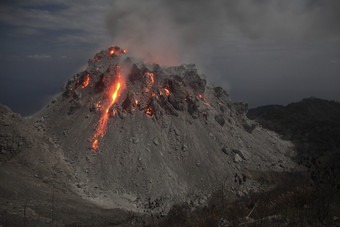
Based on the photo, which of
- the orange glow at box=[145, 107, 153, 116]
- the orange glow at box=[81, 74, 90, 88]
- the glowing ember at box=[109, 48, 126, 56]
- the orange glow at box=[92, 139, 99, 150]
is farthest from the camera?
the glowing ember at box=[109, 48, 126, 56]

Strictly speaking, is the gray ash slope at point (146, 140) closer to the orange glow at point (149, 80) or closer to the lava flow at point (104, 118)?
the orange glow at point (149, 80)

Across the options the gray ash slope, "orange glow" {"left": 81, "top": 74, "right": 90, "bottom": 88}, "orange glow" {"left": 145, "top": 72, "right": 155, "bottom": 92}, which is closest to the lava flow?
the gray ash slope

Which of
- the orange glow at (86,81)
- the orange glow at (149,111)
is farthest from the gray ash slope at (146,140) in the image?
the orange glow at (149,111)

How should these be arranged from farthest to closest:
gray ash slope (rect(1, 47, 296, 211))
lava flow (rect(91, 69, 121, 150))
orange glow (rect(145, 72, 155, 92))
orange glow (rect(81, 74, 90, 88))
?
1. orange glow (rect(81, 74, 90, 88))
2. orange glow (rect(145, 72, 155, 92))
3. lava flow (rect(91, 69, 121, 150))
4. gray ash slope (rect(1, 47, 296, 211))

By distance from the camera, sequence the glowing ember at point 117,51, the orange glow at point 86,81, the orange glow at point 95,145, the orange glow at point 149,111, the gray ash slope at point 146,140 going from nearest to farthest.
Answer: the gray ash slope at point 146,140 < the orange glow at point 95,145 < the orange glow at point 149,111 < the orange glow at point 86,81 < the glowing ember at point 117,51

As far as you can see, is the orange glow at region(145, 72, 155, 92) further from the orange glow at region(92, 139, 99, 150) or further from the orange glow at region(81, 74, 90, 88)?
the orange glow at region(92, 139, 99, 150)

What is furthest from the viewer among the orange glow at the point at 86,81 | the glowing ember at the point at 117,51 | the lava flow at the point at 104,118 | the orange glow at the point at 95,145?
the glowing ember at the point at 117,51

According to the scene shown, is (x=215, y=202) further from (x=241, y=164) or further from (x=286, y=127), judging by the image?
(x=286, y=127)

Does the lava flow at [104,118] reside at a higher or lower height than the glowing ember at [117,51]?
lower

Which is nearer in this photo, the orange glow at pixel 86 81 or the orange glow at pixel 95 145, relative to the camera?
the orange glow at pixel 95 145
